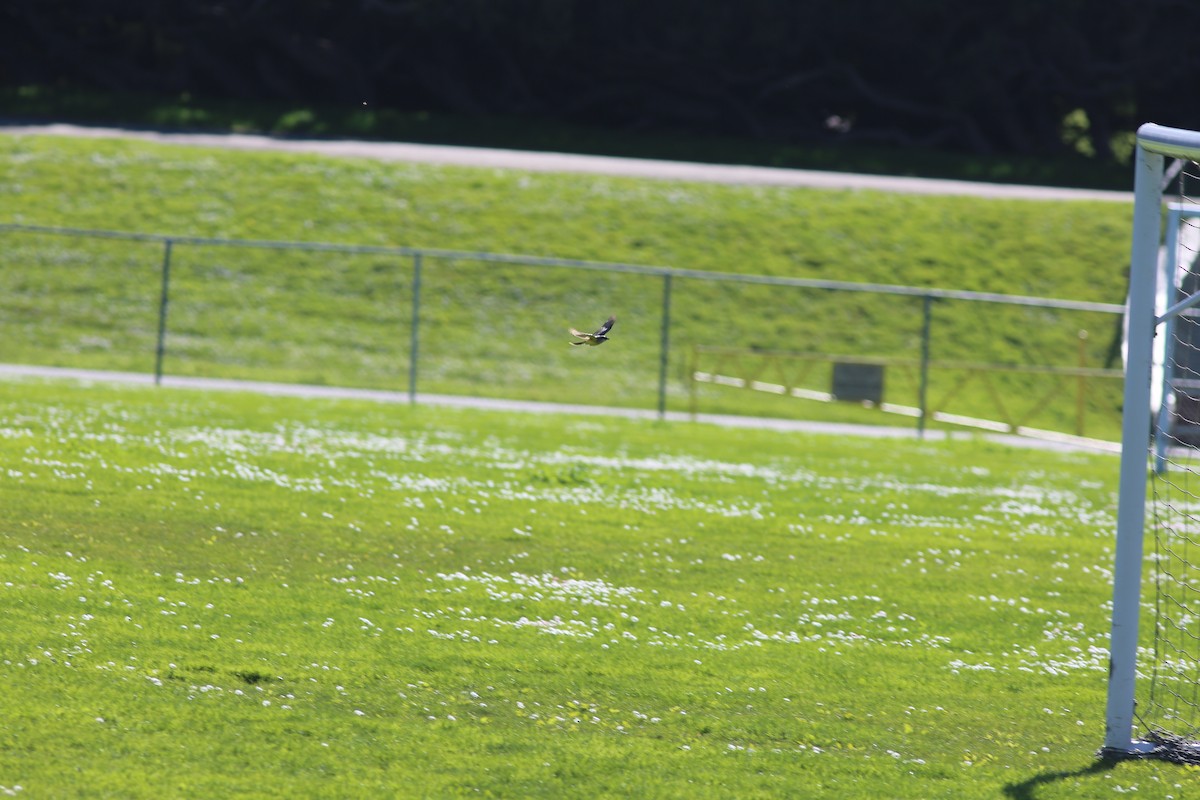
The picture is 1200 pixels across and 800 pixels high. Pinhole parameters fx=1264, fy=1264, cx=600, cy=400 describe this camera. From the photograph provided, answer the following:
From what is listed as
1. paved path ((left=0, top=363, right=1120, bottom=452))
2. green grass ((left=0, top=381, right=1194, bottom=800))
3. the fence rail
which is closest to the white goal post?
Answer: green grass ((left=0, top=381, right=1194, bottom=800))

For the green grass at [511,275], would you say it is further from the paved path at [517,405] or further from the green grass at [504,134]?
the green grass at [504,134]

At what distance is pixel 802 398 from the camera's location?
77.0 feet

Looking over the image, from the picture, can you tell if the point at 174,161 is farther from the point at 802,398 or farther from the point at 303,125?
the point at 802,398

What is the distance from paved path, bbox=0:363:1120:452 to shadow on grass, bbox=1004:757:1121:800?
13.9m

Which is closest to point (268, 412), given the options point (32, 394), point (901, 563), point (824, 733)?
point (32, 394)

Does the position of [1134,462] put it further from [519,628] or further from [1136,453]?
[519,628]

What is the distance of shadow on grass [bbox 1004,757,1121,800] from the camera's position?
19.3ft

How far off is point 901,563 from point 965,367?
524 inches

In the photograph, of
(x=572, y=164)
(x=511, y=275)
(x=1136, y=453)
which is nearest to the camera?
(x=1136, y=453)

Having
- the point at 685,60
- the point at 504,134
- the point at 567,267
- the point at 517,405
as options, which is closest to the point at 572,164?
the point at 504,134

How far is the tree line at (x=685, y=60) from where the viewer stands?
4316 cm

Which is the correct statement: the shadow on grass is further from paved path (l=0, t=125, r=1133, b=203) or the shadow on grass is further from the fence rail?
paved path (l=0, t=125, r=1133, b=203)

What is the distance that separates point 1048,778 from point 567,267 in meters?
20.8

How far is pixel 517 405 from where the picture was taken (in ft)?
69.9
